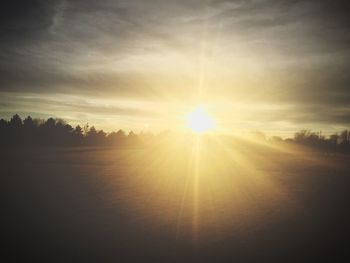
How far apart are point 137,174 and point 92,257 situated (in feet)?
52.4

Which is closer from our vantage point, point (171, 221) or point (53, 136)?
point (171, 221)

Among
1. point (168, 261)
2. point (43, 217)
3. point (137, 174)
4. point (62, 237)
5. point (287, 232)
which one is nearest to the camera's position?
point (168, 261)

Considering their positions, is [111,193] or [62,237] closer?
[62,237]

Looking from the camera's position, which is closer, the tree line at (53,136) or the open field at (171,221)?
the open field at (171,221)

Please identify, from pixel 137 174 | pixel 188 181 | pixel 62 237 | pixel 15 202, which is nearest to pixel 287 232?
pixel 62 237

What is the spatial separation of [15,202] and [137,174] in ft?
38.2

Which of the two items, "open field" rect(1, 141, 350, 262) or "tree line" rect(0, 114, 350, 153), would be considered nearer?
"open field" rect(1, 141, 350, 262)

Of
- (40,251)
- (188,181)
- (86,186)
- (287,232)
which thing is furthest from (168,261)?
(188,181)

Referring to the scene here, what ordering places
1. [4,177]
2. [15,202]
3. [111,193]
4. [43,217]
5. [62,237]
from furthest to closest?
[4,177], [111,193], [15,202], [43,217], [62,237]

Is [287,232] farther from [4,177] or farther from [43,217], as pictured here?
[4,177]

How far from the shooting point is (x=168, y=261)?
25.6 feet

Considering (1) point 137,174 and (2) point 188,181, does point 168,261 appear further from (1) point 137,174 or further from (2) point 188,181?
(1) point 137,174

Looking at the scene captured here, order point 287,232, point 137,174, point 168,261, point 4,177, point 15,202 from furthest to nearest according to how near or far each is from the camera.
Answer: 1. point 137,174
2. point 4,177
3. point 15,202
4. point 287,232
5. point 168,261

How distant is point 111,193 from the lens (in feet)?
52.7
